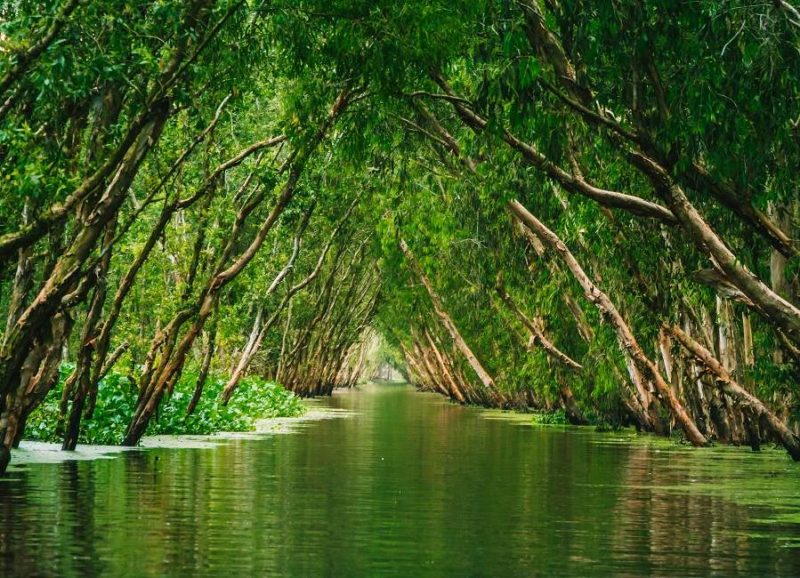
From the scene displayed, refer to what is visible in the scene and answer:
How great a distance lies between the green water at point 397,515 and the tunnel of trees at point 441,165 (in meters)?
2.10

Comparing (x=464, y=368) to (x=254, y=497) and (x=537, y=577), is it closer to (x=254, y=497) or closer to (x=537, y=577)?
(x=254, y=497)

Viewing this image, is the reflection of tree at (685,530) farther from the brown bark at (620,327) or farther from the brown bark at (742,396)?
the brown bark at (620,327)

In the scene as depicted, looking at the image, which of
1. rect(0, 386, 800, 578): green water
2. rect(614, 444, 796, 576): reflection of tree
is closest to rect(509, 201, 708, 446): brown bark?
rect(0, 386, 800, 578): green water

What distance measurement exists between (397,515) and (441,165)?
64.1 feet

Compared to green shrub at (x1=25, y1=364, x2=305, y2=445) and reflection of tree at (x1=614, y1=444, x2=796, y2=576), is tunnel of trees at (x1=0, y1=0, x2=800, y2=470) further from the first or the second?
reflection of tree at (x1=614, y1=444, x2=796, y2=576)

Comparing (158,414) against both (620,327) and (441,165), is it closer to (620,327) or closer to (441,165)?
(441,165)

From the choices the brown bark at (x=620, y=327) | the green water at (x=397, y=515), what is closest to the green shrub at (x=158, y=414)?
the green water at (x=397, y=515)

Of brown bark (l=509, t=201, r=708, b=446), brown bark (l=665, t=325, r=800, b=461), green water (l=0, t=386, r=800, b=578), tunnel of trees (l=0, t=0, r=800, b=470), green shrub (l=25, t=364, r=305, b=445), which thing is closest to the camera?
green water (l=0, t=386, r=800, b=578)

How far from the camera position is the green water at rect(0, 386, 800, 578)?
10.4 metres

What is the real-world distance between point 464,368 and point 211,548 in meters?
58.9

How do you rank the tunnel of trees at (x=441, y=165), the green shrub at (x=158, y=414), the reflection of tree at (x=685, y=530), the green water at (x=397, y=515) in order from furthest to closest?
the green shrub at (x=158, y=414) → the tunnel of trees at (x=441, y=165) → the reflection of tree at (x=685, y=530) → the green water at (x=397, y=515)

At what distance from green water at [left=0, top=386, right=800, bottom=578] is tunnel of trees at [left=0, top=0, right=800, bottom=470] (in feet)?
6.90

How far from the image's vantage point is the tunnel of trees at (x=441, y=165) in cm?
1555

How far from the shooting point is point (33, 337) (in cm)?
1673
